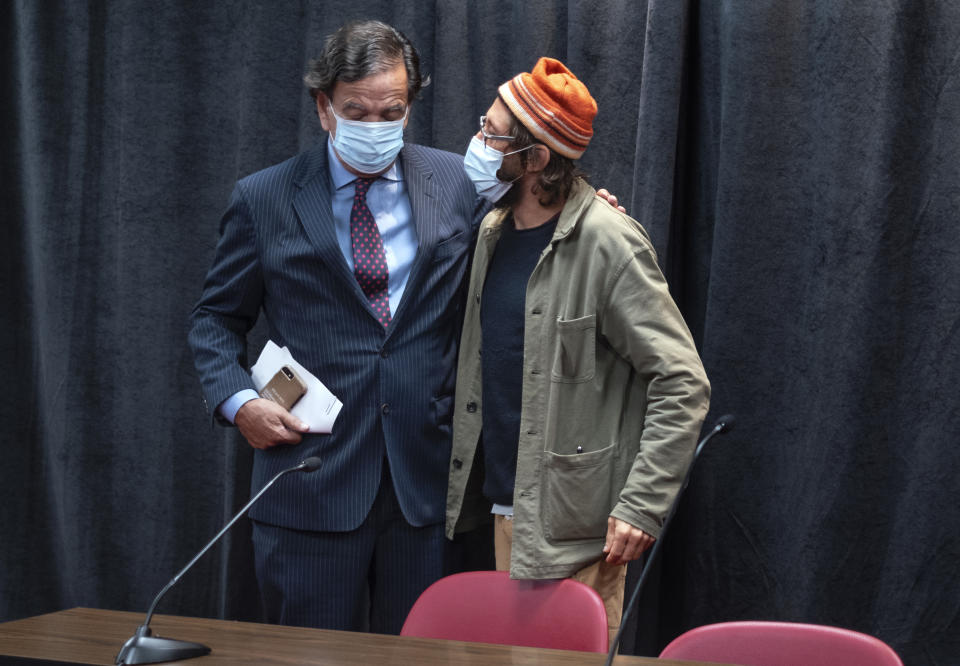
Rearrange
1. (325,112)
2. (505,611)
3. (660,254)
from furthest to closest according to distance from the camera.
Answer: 1. (660,254)
2. (325,112)
3. (505,611)

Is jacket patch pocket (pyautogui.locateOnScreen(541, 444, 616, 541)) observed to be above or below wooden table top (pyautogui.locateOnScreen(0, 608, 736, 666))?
above

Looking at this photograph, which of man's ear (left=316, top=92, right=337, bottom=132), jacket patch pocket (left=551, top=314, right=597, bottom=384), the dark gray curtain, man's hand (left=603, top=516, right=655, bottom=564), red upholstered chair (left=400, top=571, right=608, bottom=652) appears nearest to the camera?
red upholstered chair (left=400, top=571, right=608, bottom=652)

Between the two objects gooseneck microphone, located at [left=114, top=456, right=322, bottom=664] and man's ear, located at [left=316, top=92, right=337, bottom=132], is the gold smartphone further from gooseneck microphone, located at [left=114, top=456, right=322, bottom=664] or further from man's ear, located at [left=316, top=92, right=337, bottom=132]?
gooseneck microphone, located at [left=114, top=456, right=322, bottom=664]

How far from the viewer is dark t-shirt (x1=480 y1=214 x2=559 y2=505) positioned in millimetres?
2088

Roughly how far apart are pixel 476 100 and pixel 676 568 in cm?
138

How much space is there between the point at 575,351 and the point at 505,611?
529 mm

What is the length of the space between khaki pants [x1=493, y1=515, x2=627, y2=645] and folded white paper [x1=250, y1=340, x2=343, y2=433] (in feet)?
1.40

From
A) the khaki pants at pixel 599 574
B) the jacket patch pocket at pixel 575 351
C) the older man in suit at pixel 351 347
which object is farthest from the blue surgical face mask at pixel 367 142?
the khaki pants at pixel 599 574

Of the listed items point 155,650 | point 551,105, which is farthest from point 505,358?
point 155,650

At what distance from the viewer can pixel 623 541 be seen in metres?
1.89

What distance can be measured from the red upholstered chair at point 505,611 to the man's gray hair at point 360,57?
1.09 m

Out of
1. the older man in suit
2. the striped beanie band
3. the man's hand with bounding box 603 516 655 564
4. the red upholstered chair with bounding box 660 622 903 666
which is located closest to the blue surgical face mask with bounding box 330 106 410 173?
the older man in suit

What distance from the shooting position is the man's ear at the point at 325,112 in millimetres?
2217

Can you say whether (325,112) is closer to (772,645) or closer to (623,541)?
(623,541)
